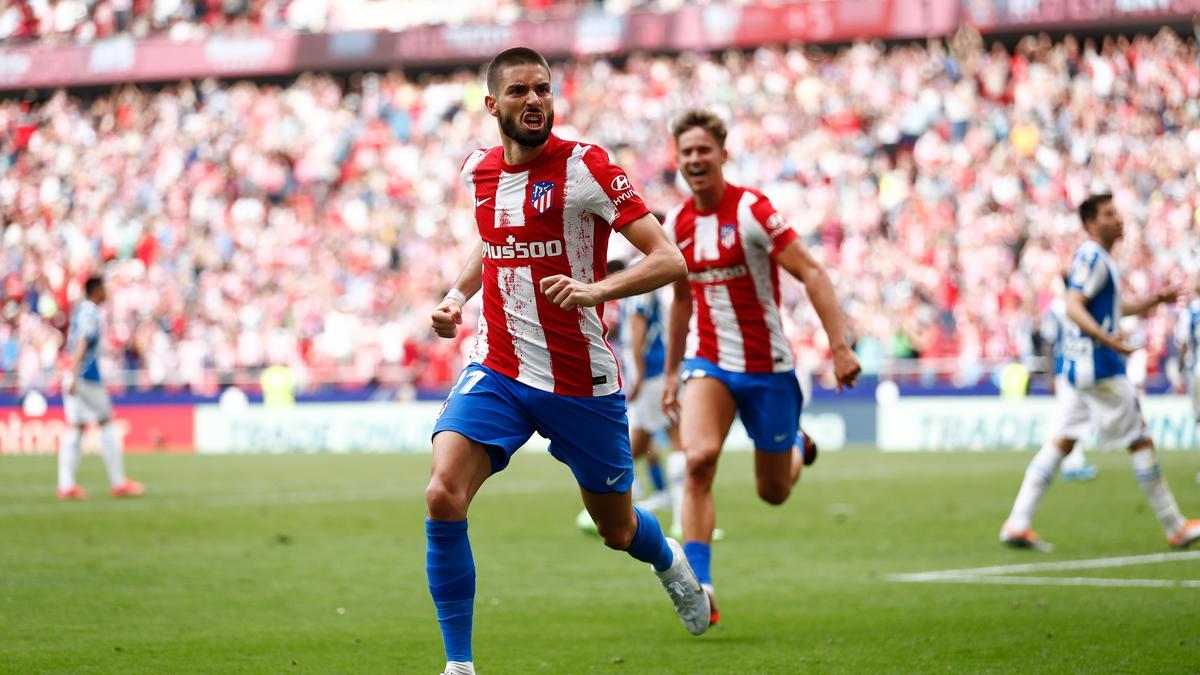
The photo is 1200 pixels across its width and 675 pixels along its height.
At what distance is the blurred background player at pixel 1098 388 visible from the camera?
11469 millimetres

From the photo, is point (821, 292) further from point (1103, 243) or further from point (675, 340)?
point (1103, 243)

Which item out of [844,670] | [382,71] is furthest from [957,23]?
[844,670]

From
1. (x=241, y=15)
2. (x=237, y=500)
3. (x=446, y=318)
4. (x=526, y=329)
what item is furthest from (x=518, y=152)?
(x=241, y=15)

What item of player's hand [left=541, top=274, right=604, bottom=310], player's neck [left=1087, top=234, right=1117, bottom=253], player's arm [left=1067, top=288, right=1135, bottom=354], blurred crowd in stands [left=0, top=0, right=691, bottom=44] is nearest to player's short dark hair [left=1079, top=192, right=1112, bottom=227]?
player's neck [left=1087, top=234, right=1117, bottom=253]

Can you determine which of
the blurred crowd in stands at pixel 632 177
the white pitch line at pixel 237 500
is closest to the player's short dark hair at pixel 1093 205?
the white pitch line at pixel 237 500

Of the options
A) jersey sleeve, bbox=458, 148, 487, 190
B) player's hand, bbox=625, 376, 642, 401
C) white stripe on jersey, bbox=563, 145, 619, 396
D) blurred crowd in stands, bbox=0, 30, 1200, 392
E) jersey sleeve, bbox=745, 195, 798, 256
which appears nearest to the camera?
white stripe on jersey, bbox=563, 145, 619, 396

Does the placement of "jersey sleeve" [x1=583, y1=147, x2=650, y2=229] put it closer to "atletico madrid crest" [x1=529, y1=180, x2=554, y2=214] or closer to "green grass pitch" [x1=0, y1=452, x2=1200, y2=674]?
"atletico madrid crest" [x1=529, y1=180, x2=554, y2=214]

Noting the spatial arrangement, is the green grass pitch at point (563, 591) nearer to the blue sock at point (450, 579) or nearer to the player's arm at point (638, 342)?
the blue sock at point (450, 579)

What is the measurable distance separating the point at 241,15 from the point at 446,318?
3968 cm

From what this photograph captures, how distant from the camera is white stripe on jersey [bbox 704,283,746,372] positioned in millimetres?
8891

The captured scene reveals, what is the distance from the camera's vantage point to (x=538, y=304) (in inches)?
257

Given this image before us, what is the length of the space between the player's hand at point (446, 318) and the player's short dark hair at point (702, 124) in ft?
8.77

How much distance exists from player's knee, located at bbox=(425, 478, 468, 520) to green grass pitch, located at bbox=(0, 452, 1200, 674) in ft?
A: 3.77

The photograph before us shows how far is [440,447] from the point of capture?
626 centimetres
